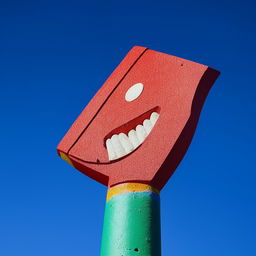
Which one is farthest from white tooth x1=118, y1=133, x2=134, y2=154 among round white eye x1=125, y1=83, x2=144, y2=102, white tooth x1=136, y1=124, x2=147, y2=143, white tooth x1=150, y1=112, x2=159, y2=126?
round white eye x1=125, y1=83, x2=144, y2=102

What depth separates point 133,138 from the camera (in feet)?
11.9

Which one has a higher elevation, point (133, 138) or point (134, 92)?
point (134, 92)

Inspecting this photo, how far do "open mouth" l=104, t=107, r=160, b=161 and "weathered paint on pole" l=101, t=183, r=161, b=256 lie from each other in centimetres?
38

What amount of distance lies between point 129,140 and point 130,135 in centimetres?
6

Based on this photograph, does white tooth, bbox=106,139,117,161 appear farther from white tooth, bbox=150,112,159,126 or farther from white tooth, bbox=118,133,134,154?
white tooth, bbox=150,112,159,126

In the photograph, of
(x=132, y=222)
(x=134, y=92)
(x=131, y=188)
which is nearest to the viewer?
(x=132, y=222)

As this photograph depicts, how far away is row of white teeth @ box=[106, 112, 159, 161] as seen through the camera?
354cm

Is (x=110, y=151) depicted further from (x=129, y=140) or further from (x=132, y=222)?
(x=132, y=222)

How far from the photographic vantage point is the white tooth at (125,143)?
3537mm

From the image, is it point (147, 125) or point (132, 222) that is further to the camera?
point (147, 125)

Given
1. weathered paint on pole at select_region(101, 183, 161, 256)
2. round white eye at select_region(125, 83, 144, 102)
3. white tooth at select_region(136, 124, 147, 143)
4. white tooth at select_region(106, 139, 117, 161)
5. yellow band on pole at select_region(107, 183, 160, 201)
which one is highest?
round white eye at select_region(125, 83, 144, 102)

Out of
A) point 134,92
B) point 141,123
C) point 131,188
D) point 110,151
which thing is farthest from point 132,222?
point 134,92

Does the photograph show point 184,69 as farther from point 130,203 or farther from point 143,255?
point 143,255

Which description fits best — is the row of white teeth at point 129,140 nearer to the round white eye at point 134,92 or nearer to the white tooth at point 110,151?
the white tooth at point 110,151
